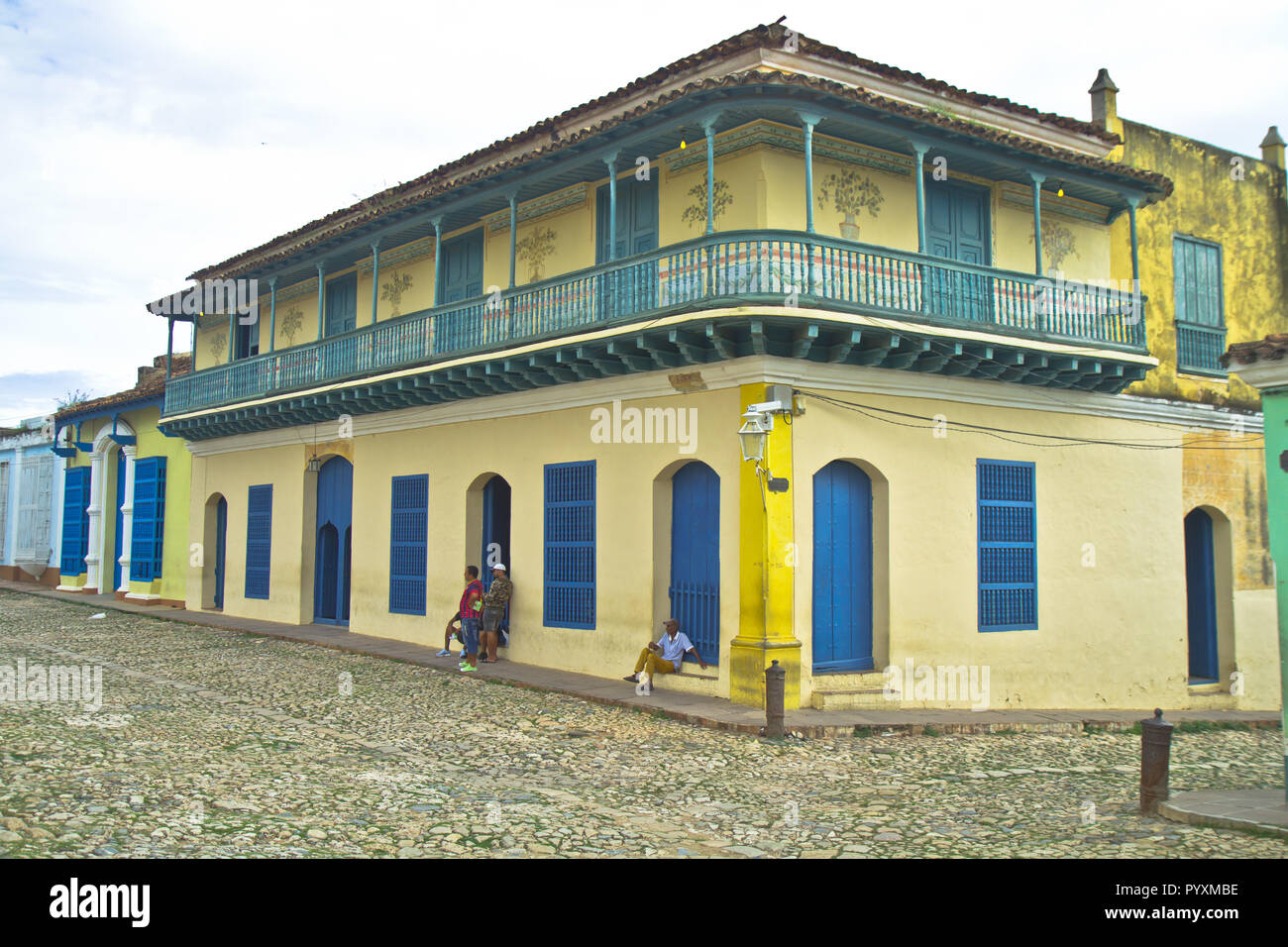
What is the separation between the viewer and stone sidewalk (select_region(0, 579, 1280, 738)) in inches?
395

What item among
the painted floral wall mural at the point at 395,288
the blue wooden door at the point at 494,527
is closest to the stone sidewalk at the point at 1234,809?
the blue wooden door at the point at 494,527

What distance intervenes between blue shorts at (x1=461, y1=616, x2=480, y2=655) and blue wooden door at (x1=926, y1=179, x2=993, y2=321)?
699 cm

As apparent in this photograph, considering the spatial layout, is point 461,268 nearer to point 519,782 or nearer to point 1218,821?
point 519,782

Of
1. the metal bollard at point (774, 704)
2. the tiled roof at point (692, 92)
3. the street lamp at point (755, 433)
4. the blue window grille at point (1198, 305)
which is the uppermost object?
the tiled roof at point (692, 92)

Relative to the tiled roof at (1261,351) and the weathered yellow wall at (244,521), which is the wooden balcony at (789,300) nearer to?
the tiled roof at (1261,351)

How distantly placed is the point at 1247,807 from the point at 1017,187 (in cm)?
907

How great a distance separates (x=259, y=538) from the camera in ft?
65.5

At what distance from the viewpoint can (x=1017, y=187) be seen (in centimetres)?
1370

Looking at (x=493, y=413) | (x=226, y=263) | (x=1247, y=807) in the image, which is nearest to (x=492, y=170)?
(x=493, y=413)

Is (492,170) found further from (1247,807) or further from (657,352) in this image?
(1247,807)

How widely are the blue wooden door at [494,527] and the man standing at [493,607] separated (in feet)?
4.02

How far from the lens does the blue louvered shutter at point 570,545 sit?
13.1m

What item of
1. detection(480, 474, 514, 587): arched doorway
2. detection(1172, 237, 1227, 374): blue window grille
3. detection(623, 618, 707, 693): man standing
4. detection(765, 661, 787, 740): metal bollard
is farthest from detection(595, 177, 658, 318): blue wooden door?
detection(1172, 237, 1227, 374): blue window grille
